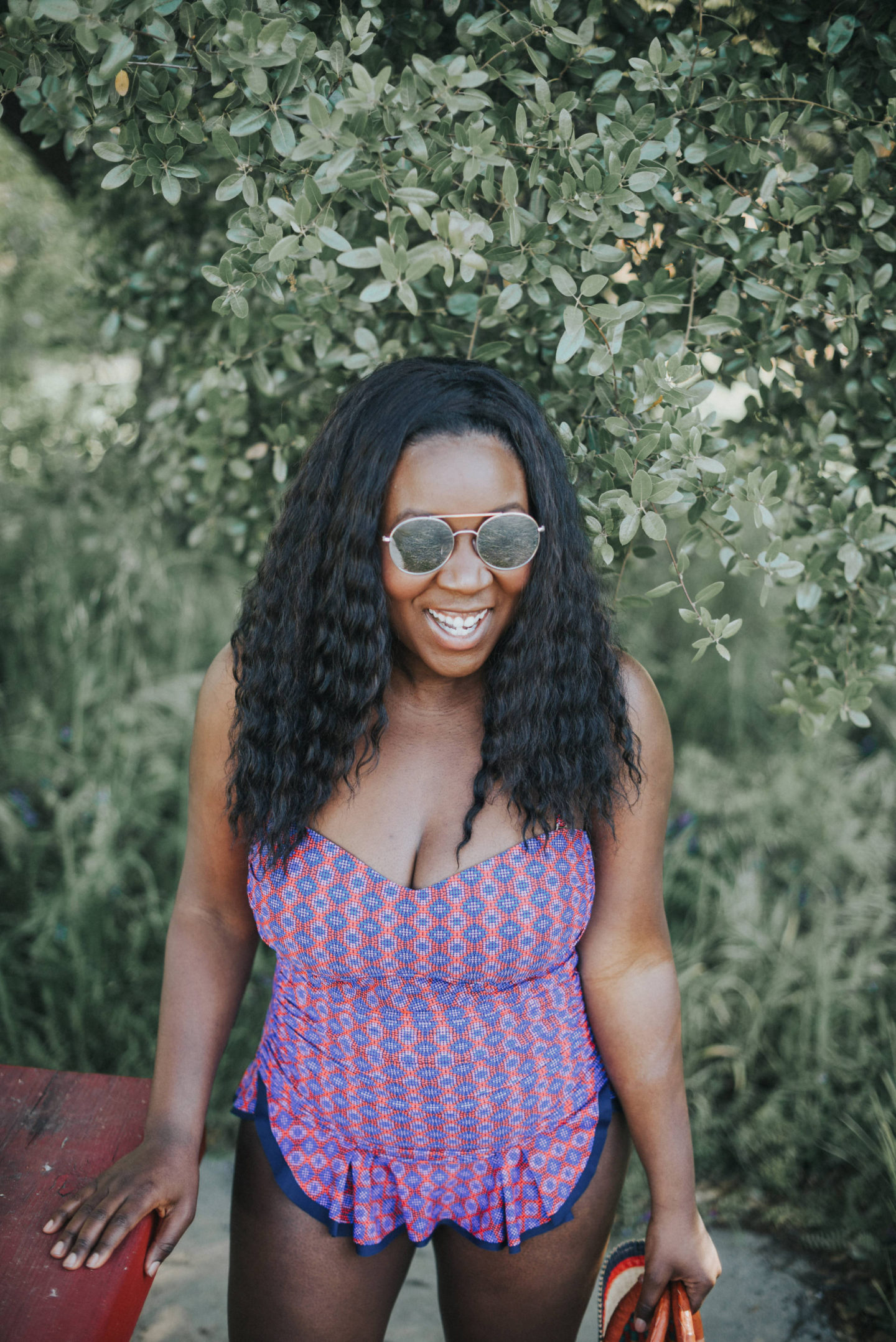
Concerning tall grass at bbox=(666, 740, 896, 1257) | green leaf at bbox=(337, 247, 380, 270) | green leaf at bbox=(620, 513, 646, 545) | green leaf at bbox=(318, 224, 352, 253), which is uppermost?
green leaf at bbox=(318, 224, 352, 253)

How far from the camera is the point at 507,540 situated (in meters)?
1.58

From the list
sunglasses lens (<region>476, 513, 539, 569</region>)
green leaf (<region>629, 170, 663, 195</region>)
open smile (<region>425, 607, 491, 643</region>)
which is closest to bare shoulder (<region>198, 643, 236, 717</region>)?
open smile (<region>425, 607, 491, 643</region>)

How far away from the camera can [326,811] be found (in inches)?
67.2

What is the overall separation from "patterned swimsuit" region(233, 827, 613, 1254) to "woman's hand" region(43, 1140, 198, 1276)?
0.18 metres

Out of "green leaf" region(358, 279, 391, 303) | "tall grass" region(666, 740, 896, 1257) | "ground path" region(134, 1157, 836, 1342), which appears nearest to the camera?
"green leaf" region(358, 279, 391, 303)

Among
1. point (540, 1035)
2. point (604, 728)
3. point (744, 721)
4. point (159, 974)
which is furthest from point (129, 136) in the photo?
point (744, 721)

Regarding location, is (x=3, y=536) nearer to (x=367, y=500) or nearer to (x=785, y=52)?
(x=367, y=500)

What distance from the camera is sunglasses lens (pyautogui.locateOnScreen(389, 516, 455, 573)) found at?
5.07 ft

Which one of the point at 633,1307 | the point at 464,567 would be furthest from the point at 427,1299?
the point at 464,567

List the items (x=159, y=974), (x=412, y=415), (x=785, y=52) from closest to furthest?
(x=412, y=415), (x=785, y=52), (x=159, y=974)

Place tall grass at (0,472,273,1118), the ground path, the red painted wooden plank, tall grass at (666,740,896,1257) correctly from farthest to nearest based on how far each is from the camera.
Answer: tall grass at (0,472,273,1118)
tall grass at (666,740,896,1257)
the ground path
the red painted wooden plank

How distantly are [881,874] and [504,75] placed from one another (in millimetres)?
2751

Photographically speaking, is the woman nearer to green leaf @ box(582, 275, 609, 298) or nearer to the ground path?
green leaf @ box(582, 275, 609, 298)

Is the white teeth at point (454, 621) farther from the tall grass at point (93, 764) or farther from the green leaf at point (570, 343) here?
the tall grass at point (93, 764)
